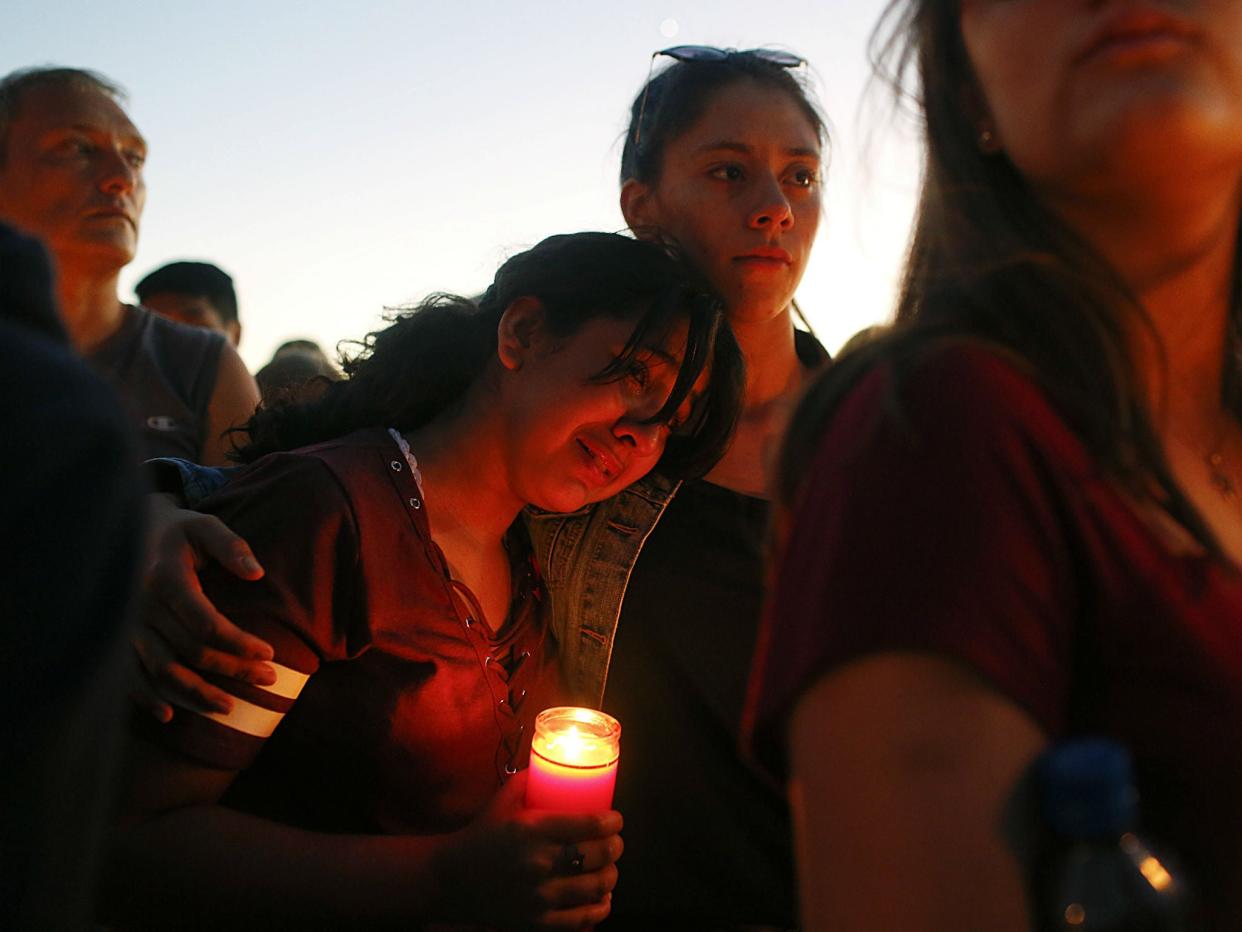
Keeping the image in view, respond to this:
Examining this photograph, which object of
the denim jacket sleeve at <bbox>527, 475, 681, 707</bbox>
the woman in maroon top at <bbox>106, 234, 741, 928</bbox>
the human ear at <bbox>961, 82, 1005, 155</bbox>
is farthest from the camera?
the denim jacket sleeve at <bbox>527, 475, 681, 707</bbox>

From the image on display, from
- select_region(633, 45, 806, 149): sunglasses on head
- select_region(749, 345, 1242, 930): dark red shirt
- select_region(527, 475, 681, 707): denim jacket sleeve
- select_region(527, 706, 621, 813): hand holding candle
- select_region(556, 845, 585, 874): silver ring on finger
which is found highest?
select_region(633, 45, 806, 149): sunglasses on head

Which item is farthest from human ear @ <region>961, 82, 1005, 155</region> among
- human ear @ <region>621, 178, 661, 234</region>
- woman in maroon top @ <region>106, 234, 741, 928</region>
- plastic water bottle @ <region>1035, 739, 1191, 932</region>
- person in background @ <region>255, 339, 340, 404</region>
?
person in background @ <region>255, 339, 340, 404</region>

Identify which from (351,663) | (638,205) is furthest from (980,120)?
(638,205)

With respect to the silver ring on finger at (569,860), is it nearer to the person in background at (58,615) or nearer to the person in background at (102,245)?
the person in background at (58,615)

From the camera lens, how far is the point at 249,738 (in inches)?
64.0

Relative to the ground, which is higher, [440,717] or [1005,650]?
[1005,650]

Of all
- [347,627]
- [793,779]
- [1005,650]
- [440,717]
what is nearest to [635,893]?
[440,717]

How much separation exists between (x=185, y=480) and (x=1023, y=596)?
168 centimetres

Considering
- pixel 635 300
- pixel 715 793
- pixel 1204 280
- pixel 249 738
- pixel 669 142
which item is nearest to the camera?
pixel 1204 280

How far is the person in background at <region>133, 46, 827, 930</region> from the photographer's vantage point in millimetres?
1918

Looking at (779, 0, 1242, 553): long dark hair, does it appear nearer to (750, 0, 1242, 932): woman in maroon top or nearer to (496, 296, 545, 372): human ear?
(750, 0, 1242, 932): woman in maroon top

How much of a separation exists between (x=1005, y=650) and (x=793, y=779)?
7.1 inches

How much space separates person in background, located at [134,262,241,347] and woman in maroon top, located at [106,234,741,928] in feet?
11.4

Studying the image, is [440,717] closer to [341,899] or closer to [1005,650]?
[341,899]
